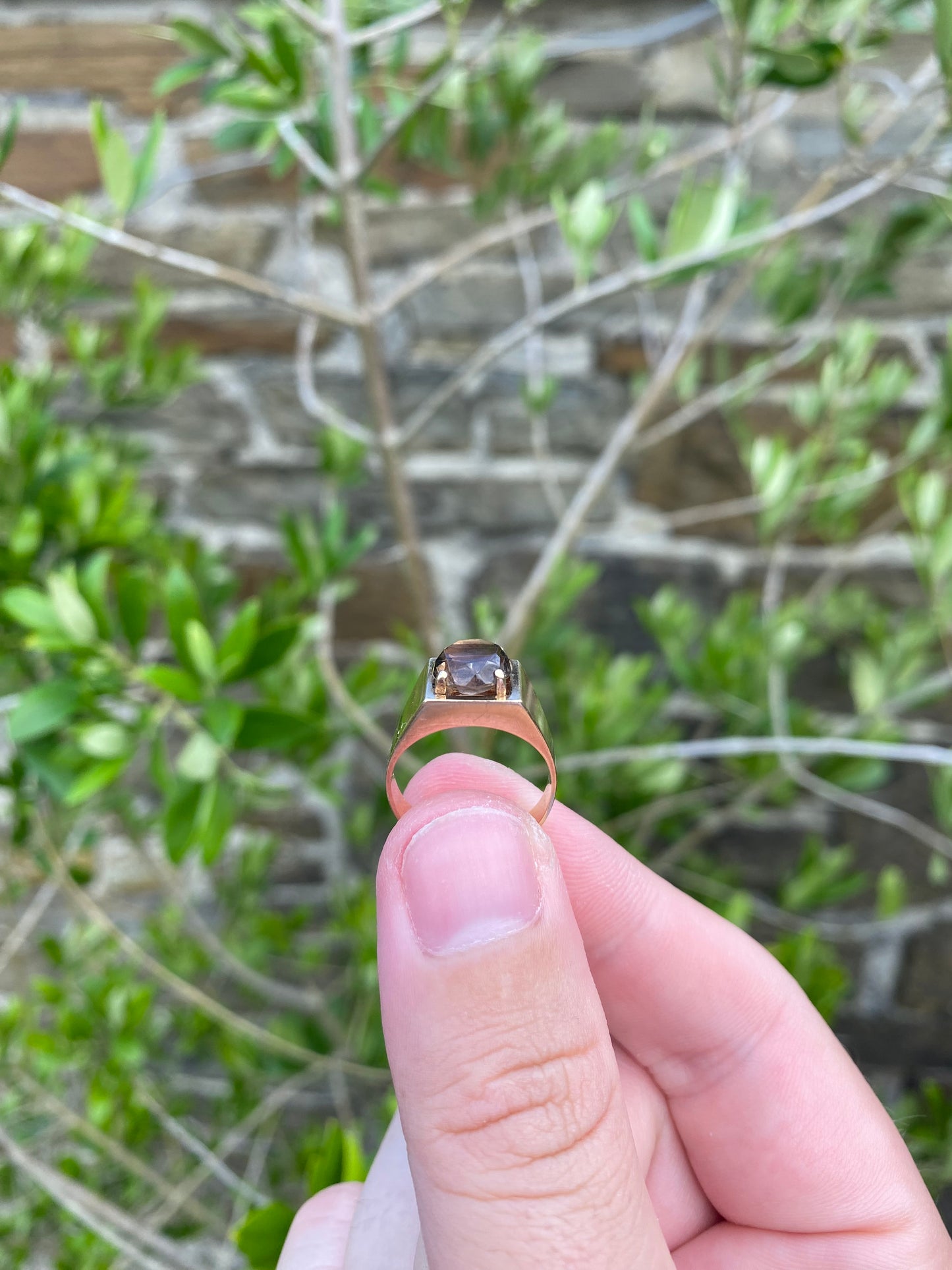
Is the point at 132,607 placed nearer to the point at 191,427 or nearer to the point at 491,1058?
the point at 491,1058

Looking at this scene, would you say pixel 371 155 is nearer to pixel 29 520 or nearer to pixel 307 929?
pixel 29 520

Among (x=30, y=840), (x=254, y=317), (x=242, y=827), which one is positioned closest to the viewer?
(x=30, y=840)

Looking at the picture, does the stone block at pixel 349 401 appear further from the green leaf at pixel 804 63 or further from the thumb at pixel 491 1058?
the thumb at pixel 491 1058

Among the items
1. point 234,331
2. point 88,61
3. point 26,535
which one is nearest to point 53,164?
point 88,61

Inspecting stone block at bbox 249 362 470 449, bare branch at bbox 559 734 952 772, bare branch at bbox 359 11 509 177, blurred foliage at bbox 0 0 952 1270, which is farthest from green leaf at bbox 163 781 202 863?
stone block at bbox 249 362 470 449

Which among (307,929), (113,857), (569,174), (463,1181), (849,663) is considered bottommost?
(307,929)

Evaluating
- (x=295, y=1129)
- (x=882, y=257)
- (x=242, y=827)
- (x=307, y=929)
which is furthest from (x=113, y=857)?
(x=882, y=257)

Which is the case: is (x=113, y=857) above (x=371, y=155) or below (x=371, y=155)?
below

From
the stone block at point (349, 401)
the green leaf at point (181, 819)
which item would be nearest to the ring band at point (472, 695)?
the green leaf at point (181, 819)
